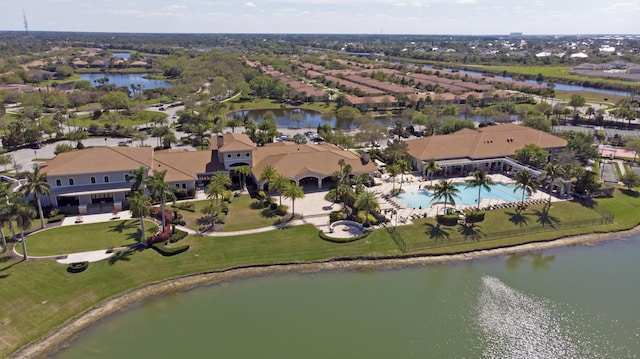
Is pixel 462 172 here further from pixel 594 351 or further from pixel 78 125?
pixel 78 125

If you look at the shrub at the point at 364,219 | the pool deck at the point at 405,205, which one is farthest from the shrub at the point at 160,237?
the pool deck at the point at 405,205

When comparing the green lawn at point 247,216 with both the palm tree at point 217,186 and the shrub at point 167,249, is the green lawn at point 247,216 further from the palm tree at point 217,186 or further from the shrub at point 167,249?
the shrub at point 167,249

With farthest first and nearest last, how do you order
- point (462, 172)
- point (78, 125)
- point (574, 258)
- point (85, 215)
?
point (78, 125), point (462, 172), point (85, 215), point (574, 258)

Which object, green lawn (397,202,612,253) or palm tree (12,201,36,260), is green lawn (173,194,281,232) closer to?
palm tree (12,201,36,260)

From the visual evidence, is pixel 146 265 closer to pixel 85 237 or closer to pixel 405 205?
pixel 85 237

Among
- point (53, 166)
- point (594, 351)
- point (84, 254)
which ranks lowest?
point (594, 351)

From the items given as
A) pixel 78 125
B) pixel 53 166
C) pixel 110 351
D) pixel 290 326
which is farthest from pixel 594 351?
pixel 78 125

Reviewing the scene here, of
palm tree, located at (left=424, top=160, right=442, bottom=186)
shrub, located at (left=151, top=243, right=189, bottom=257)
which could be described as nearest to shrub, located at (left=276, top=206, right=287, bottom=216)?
shrub, located at (left=151, top=243, right=189, bottom=257)
